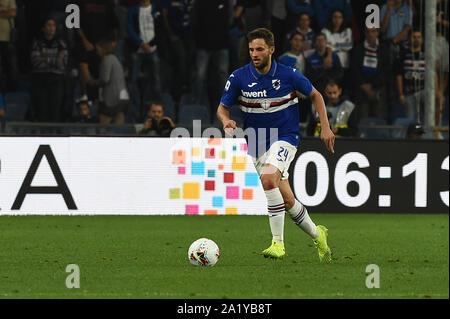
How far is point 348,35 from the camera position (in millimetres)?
16375

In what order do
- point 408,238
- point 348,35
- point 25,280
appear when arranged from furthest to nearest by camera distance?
point 348,35
point 408,238
point 25,280

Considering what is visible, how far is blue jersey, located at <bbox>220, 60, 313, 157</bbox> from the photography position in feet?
31.4

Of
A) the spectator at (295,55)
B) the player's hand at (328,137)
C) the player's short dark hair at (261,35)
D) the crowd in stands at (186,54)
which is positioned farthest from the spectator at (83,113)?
the player's hand at (328,137)

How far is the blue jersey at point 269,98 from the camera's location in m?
9.56

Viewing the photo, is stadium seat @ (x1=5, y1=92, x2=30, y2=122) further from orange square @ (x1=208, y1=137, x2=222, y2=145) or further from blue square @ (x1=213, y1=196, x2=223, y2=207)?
blue square @ (x1=213, y1=196, x2=223, y2=207)

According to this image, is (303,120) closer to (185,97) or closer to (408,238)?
(185,97)

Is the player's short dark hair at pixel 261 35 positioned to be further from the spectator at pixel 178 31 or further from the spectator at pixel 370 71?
the spectator at pixel 178 31

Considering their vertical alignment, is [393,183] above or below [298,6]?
below

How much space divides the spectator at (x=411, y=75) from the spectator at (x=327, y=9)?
1104 millimetres

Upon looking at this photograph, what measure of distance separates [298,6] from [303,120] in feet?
6.16

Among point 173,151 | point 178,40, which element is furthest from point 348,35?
point 173,151

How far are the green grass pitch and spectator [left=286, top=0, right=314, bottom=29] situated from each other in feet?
12.2

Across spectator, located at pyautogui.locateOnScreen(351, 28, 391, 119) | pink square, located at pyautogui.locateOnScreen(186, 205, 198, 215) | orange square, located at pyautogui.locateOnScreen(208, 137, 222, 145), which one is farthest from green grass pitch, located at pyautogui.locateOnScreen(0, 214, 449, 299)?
spectator, located at pyautogui.locateOnScreen(351, 28, 391, 119)

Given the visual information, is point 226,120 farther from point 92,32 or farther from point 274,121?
point 92,32
